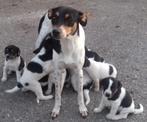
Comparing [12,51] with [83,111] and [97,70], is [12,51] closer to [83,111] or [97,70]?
[97,70]

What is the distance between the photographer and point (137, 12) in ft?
26.8

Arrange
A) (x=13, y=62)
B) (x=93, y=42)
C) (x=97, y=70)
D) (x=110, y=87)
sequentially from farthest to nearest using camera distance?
(x=93, y=42)
(x=13, y=62)
(x=97, y=70)
(x=110, y=87)

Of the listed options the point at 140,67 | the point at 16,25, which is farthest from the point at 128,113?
the point at 16,25

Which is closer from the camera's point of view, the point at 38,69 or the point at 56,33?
the point at 56,33

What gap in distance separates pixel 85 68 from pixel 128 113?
0.81m

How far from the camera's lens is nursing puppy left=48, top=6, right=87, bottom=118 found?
4379mm

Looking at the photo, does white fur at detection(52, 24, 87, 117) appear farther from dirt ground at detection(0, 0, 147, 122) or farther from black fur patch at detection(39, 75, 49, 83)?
black fur patch at detection(39, 75, 49, 83)

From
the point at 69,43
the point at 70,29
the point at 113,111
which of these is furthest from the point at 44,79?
the point at 70,29

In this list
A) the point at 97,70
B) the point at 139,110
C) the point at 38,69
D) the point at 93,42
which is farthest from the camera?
the point at 93,42

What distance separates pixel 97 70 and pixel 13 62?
1.19m

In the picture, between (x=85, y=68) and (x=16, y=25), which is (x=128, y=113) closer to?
(x=85, y=68)

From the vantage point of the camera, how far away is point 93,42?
691 centimetres

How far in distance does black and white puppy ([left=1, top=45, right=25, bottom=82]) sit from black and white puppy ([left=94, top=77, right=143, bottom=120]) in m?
1.34

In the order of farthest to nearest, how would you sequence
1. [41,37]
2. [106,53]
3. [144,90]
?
[106,53] → [41,37] → [144,90]
